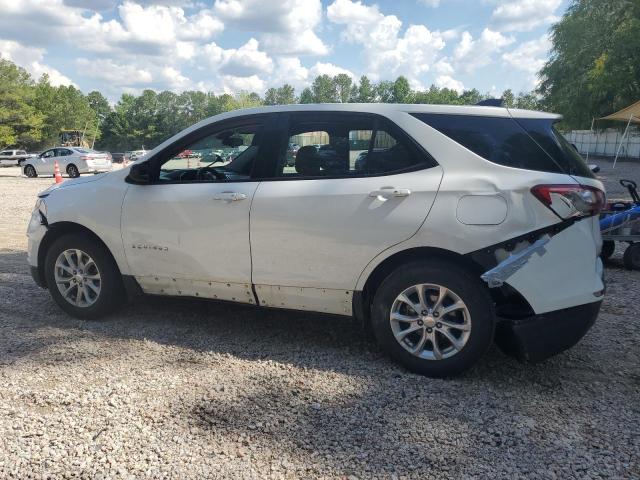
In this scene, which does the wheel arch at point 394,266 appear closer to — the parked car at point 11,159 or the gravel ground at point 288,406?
the gravel ground at point 288,406

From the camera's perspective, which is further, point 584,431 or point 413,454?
point 584,431

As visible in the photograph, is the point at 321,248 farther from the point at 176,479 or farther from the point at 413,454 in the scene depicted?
the point at 176,479

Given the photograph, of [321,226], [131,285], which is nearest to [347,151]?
[321,226]

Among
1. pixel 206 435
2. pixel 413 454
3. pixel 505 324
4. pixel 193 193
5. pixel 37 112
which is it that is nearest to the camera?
pixel 413 454

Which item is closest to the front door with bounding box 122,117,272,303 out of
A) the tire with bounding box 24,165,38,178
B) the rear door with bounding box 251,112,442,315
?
the rear door with bounding box 251,112,442,315

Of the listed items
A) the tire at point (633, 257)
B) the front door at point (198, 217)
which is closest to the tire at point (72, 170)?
the front door at point (198, 217)

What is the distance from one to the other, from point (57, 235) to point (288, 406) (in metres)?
2.73

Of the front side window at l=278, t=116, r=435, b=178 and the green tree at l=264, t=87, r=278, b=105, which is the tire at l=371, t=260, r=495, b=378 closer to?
the front side window at l=278, t=116, r=435, b=178

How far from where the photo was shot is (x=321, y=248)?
3.49m

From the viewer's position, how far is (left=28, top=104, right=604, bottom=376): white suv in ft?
10.1

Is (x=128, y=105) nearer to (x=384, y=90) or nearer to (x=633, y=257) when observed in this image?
(x=384, y=90)

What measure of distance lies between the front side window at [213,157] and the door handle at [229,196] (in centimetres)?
18

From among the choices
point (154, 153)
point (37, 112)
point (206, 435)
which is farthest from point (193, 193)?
point (37, 112)

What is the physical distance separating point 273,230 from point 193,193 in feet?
2.48
